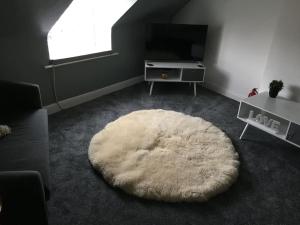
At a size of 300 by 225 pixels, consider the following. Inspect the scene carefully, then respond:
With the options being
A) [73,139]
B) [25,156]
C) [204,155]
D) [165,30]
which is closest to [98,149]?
[73,139]

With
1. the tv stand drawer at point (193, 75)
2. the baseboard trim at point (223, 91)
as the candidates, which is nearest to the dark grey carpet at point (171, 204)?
the baseboard trim at point (223, 91)

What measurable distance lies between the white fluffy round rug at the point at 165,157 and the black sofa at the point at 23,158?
1.91 ft

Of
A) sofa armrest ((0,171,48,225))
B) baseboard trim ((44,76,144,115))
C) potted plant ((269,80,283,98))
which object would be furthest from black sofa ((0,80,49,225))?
potted plant ((269,80,283,98))

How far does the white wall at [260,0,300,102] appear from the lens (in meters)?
2.49

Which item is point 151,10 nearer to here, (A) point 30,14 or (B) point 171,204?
(A) point 30,14

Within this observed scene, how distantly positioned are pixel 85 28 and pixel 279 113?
255 cm

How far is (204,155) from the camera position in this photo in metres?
2.33

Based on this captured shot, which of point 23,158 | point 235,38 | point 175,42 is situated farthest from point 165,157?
point 235,38

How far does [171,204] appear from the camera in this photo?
186cm

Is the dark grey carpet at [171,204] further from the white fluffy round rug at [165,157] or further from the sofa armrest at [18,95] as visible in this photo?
the sofa armrest at [18,95]

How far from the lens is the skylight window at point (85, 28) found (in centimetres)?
300

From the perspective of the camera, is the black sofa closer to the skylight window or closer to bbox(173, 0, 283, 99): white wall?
the skylight window

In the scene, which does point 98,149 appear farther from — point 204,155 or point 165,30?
point 165,30

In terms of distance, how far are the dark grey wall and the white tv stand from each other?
1.35 ft
